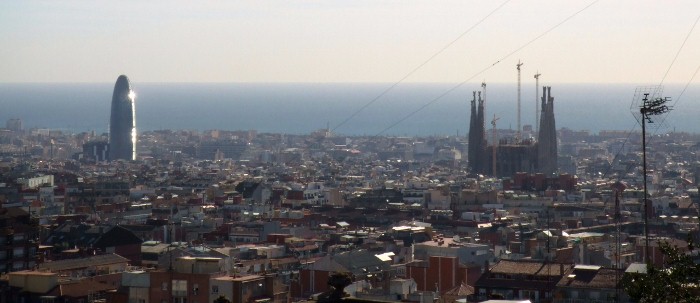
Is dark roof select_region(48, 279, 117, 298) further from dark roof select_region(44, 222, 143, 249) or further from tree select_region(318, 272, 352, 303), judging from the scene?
tree select_region(318, 272, 352, 303)

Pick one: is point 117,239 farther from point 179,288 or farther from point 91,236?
point 179,288

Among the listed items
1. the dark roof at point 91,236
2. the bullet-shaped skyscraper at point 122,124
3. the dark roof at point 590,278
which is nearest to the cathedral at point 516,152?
the dark roof at point 91,236

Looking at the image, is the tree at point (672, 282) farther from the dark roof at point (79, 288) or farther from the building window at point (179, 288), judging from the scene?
the dark roof at point (79, 288)

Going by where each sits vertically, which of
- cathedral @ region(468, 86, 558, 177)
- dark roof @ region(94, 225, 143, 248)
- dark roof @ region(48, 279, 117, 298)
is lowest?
dark roof @ region(48, 279, 117, 298)

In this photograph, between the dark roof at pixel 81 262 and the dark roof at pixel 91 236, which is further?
Result: the dark roof at pixel 91 236

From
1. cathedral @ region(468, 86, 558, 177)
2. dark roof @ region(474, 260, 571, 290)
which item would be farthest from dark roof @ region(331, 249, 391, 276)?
cathedral @ region(468, 86, 558, 177)

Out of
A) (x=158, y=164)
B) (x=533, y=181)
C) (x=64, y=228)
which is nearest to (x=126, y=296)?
(x=64, y=228)
